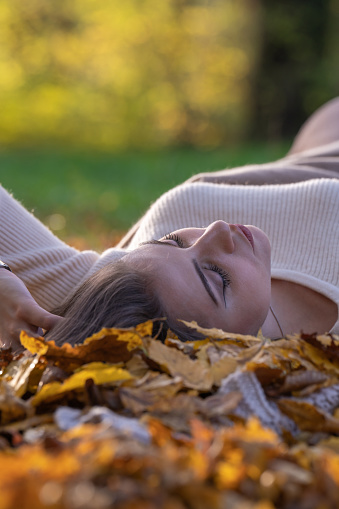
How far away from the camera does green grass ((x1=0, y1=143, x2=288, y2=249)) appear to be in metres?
5.72

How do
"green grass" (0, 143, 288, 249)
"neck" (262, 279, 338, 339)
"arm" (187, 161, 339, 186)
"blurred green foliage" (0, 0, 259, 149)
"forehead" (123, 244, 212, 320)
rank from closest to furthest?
"forehead" (123, 244, 212, 320) < "neck" (262, 279, 338, 339) < "arm" (187, 161, 339, 186) < "green grass" (0, 143, 288, 249) < "blurred green foliage" (0, 0, 259, 149)

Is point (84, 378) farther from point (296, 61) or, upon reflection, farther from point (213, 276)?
point (296, 61)

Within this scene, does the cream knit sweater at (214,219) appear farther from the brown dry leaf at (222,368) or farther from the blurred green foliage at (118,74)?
the blurred green foliage at (118,74)

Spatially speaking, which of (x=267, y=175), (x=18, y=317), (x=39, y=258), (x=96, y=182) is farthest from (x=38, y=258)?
(x=96, y=182)

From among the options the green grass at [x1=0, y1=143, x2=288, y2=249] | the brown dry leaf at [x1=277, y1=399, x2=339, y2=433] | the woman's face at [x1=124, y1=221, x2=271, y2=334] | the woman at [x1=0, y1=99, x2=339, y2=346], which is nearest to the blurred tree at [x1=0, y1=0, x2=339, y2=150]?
the green grass at [x1=0, y1=143, x2=288, y2=249]

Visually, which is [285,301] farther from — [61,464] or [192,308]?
[61,464]

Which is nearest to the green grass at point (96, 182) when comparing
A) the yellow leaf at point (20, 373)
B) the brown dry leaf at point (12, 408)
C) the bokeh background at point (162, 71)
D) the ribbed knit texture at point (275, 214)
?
the ribbed knit texture at point (275, 214)

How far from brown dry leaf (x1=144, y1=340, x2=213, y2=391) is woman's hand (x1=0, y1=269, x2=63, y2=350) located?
1.71ft

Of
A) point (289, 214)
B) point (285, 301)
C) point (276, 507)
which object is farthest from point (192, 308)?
point (289, 214)

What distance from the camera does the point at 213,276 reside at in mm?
1898

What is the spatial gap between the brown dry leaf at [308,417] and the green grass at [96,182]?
3.10 m

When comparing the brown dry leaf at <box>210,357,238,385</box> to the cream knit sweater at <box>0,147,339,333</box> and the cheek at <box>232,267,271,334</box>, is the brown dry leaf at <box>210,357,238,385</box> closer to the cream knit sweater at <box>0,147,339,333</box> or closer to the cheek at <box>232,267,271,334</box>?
the cheek at <box>232,267,271,334</box>

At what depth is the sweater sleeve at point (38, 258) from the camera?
8.43 feet

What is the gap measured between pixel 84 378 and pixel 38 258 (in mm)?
1334
